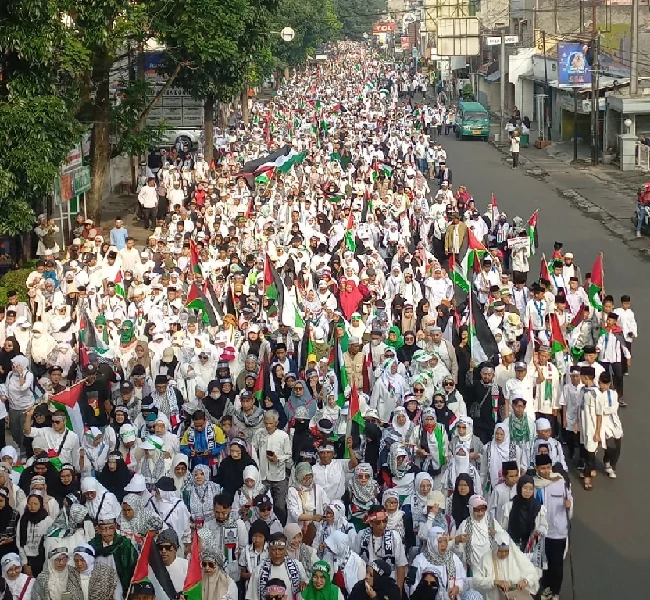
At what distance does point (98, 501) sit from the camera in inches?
364

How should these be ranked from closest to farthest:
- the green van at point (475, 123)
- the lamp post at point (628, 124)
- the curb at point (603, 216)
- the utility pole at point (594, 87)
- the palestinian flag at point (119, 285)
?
1. the palestinian flag at point (119, 285)
2. the curb at point (603, 216)
3. the lamp post at point (628, 124)
4. the utility pole at point (594, 87)
5. the green van at point (475, 123)

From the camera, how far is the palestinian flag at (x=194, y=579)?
8188 millimetres

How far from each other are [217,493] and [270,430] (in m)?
1.29

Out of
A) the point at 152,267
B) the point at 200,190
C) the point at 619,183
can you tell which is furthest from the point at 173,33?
the point at 619,183

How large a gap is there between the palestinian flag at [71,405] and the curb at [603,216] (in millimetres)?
14206

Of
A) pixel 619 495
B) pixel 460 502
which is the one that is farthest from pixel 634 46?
pixel 460 502

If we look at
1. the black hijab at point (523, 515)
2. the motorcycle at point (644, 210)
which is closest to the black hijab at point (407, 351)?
the black hijab at point (523, 515)

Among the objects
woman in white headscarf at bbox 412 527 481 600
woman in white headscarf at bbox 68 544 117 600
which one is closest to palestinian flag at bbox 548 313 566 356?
woman in white headscarf at bbox 412 527 481 600

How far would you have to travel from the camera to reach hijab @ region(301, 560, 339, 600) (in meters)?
8.05

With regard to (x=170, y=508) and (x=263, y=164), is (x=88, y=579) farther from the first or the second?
(x=263, y=164)

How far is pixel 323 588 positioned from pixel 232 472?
223 centimetres

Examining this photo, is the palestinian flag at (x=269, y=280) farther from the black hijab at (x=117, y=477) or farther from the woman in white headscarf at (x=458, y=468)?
the woman in white headscarf at (x=458, y=468)

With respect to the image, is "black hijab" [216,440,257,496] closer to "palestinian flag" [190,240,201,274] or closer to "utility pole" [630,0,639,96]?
"palestinian flag" [190,240,201,274]

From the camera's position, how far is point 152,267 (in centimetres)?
1820
